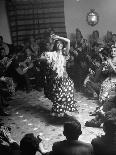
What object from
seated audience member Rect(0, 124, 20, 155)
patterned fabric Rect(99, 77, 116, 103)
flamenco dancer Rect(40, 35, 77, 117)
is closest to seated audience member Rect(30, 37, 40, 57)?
flamenco dancer Rect(40, 35, 77, 117)

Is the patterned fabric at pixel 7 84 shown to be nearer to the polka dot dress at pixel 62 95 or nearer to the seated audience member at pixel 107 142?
the polka dot dress at pixel 62 95

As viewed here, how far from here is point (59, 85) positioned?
880cm

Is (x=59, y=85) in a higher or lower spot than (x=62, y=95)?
higher

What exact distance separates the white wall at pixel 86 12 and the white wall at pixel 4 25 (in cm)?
288

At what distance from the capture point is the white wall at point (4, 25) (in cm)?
1480

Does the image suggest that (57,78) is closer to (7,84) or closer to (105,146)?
(7,84)

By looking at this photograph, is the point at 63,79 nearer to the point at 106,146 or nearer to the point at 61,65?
the point at 61,65

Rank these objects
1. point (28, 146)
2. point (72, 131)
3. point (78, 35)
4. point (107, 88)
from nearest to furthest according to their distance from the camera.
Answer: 1. point (28, 146)
2. point (72, 131)
3. point (107, 88)
4. point (78, 35)

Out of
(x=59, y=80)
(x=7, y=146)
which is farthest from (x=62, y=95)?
(x=7, y=146)

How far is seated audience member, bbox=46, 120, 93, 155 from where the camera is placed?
4.52m

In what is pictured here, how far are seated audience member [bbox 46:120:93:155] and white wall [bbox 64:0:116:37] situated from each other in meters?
11.0

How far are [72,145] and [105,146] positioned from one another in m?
0.54

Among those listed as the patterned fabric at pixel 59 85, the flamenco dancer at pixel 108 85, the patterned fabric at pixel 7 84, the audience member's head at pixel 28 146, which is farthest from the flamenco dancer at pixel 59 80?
the audience member's head at pixel 28 146

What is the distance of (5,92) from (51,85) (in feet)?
9.55
